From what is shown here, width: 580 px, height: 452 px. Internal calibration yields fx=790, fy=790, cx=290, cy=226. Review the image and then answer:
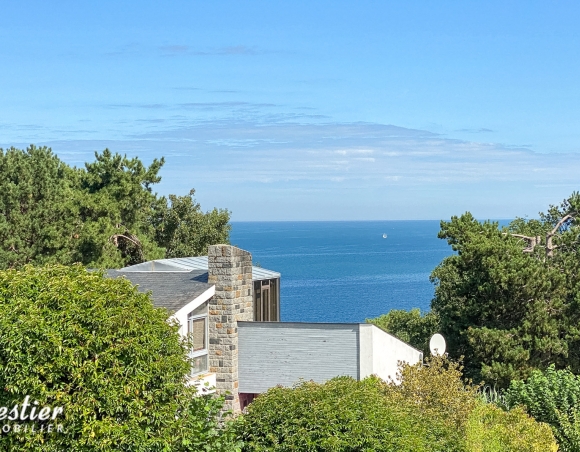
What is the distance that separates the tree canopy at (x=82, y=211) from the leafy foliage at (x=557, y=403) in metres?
16.9

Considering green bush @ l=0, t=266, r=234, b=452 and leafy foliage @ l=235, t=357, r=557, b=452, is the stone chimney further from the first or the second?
green bush @ l=0, t=266, r=234, b=452

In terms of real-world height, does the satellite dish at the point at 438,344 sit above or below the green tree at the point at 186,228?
below

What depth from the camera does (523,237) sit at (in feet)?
114

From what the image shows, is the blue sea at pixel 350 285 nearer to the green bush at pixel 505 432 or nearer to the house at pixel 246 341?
the house at pixel 246 341

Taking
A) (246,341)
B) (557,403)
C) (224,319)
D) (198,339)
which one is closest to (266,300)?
(246,341)

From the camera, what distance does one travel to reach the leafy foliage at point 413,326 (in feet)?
129

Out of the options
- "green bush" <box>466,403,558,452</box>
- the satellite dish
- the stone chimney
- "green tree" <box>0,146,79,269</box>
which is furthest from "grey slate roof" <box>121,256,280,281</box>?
"green tree" <box>0,146,79,269</box>

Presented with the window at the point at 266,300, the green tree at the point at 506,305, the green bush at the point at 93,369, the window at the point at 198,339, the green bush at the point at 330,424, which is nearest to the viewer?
the green bush at the point at 93,369

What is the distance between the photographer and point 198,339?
839 inches

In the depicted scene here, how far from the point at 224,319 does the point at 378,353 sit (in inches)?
169

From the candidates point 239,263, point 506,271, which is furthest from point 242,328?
point 506,271

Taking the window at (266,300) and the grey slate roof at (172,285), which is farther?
the window at (266,300)

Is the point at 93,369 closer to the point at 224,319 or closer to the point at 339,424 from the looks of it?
the point at 339,424

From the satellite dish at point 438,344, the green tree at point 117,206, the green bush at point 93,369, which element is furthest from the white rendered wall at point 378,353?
the green tree at point 117,206
